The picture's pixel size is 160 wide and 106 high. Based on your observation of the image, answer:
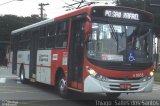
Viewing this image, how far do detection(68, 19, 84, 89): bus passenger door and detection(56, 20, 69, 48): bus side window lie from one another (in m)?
0.73

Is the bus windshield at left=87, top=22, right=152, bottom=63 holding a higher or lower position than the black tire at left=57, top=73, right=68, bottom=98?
higher

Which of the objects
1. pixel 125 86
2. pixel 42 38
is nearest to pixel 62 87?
pixel 125 86

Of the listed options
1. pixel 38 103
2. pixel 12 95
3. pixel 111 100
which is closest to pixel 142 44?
pixel 111 100

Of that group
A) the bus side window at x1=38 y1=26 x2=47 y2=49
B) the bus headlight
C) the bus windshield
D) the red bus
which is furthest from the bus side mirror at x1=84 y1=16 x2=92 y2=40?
the bus side window at x1=38 y1=26 x2=47 y2=49

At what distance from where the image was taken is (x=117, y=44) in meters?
13.8

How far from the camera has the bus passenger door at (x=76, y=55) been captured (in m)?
14.4

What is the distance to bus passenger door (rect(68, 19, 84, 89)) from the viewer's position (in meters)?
14.4

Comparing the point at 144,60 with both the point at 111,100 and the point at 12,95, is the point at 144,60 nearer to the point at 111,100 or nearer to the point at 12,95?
the point at 111,100

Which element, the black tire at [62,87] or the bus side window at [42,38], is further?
the bus side window at [42,38]

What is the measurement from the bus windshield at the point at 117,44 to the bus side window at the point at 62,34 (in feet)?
8.22

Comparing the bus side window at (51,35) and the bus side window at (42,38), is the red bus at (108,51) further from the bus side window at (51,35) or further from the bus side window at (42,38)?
the bus side window at (42,38)

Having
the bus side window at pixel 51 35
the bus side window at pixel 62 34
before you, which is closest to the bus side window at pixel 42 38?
the bus side window at pixel 51 35

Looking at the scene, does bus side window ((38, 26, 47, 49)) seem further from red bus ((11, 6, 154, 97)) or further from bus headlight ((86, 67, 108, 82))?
bus headlight ((86, 67, 108, 82))

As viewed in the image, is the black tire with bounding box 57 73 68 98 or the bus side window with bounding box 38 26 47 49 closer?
the black tire with bounding box 57 73 68 98
